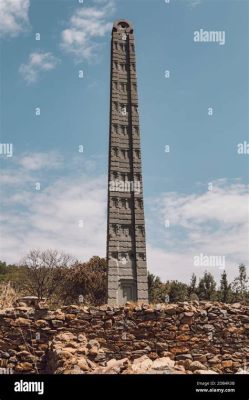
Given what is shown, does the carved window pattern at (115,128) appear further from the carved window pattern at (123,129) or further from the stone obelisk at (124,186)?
Answer: the carved window pattern at (123,129)

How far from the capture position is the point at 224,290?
31812 mm

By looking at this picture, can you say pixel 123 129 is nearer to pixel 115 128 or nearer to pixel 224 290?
pixel 115 128

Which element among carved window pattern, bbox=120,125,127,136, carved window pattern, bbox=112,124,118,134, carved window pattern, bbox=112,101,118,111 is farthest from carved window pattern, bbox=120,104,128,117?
carved window pattern, bbox=112,124,118,134

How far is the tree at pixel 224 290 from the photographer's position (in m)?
31.1

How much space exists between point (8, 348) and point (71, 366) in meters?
2.77

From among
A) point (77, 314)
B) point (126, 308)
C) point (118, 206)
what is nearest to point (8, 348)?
point (77, 314)

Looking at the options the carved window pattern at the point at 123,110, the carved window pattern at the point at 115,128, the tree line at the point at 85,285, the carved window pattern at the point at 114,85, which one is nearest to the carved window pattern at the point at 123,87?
the carved window pattern at the point at 114,85

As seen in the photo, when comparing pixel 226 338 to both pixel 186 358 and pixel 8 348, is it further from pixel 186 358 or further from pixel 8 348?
pixel 8 348

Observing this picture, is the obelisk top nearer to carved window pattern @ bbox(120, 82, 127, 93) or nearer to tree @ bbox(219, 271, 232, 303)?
carved window pattern @ bbox(120, 82, 127, 93)

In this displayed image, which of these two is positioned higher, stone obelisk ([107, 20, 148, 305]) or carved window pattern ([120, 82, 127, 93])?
carved window pattern ([120, 82, 127, 93])

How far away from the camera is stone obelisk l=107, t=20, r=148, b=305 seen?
23.1m

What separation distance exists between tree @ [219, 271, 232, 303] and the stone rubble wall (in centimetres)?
2176

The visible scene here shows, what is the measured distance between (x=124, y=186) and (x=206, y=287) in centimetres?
1425

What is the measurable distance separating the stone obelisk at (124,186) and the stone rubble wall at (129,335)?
42.4 ft
